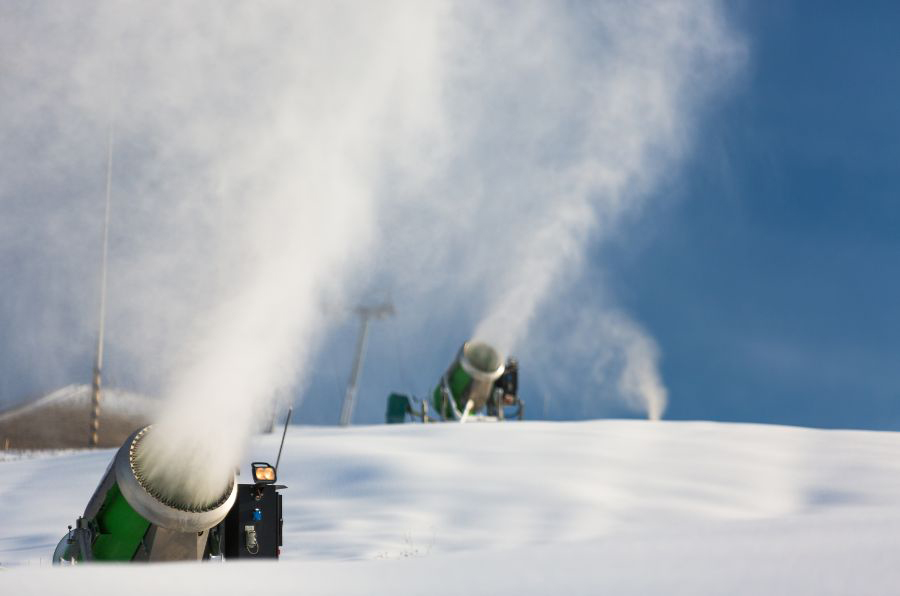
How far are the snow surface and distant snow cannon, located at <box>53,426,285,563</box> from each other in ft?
4.42

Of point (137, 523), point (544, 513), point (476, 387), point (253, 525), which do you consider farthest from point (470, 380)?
point (137, 523)

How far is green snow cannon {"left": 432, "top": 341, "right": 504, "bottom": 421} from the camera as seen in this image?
31.7m

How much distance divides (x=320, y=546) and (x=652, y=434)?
11.9 metres

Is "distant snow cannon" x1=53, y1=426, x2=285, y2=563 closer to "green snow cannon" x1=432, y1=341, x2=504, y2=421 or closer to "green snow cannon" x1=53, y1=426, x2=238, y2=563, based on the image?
"green snow cannon" x1=53, y1=426, x2=238, y2=563

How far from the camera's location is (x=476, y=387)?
3177 centimetres

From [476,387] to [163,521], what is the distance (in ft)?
73.2

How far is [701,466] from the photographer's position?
18.8 m

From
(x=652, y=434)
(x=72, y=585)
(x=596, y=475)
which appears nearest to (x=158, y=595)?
(x=72, y=585)

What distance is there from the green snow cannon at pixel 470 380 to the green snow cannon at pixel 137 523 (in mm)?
21331

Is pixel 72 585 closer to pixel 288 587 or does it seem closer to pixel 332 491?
pixel 288 587

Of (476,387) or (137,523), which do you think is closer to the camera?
(137,523)

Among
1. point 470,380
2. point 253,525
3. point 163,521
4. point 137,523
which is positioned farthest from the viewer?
point 470,380

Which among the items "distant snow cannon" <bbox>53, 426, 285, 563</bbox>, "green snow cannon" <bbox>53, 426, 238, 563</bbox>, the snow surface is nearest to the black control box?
"distant snow cannon" <bbox>53, 426, 285, 563</bbox>

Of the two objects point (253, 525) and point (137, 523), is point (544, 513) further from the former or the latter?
point (137, 523)
